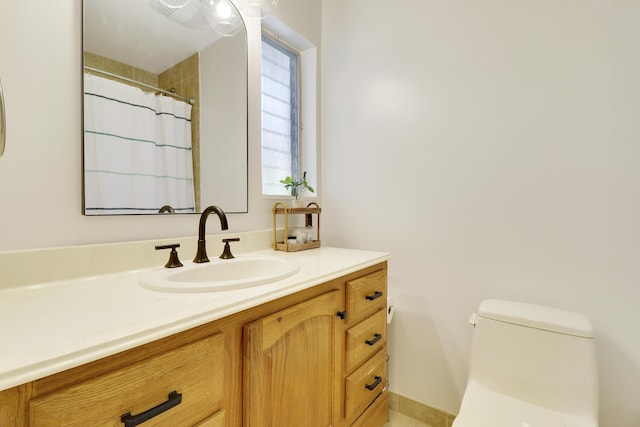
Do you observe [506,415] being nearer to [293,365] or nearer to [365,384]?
[365,384]

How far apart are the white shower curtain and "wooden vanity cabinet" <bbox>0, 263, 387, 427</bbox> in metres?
0.65

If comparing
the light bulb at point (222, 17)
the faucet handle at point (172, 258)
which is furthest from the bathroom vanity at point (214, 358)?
the light bulb at point (222, 17)

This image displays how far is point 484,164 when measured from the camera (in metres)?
1.40

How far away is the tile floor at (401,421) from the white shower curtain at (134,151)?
1.48 meters

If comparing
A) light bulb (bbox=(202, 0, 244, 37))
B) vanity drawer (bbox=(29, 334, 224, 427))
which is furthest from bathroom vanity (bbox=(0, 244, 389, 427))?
light bulb (bbox=(202, 0, 244, 37))

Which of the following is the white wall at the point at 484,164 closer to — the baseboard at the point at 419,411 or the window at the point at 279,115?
the baseboard at the point at 419,411

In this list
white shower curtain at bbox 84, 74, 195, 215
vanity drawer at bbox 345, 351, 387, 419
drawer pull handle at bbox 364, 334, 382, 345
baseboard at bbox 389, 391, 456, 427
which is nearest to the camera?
white shower curtain at bbox 84, 74, 195, 215

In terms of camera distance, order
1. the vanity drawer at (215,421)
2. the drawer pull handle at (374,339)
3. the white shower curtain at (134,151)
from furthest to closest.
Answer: the drawer pull handle at (374,339) → the white shower curtain at (134,151) → the vanity drawer at (215,421)

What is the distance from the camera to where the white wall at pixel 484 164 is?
3.76ft

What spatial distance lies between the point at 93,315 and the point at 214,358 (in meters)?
0.27

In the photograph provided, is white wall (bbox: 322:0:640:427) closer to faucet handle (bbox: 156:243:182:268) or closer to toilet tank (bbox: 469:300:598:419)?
toilet tank (bbox: 469:300:598:419)

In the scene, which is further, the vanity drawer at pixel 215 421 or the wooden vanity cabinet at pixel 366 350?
→ the wooden vanity cabinet at pixel 366 350

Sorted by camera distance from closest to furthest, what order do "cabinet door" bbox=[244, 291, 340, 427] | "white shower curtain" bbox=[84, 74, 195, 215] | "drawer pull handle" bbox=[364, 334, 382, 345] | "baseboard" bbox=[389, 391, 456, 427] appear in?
"cabinet door" bbox=[244, 291, 340, 427]
"white shower curtain" bbox=[84, 74, 195, 215]
"drawer pull handle" bbox=[364, 334, 382, 345]
"baseboard" bbox=[389, 391, 456, 427]

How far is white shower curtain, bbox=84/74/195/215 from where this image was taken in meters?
0.99
